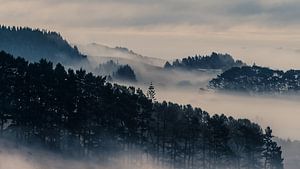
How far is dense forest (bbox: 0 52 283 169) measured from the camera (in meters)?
93.5

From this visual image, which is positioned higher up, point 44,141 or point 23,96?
point 23,96

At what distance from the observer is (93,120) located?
3893 inches

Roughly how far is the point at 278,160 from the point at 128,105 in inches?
1797

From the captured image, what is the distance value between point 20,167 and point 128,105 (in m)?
23.4

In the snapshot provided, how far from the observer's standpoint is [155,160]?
11088cm

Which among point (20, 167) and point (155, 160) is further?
point (155, 160)

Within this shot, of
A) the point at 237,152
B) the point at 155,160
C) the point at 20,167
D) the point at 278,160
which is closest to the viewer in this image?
the point at 20,167

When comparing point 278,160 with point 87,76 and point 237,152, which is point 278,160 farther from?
point 87,76

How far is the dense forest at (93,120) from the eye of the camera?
93500 millimetres

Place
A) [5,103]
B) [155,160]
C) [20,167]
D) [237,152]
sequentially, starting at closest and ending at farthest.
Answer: [20,167]
[5,103]
[155,160]
[237,152]

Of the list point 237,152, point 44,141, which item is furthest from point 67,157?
point 237,152

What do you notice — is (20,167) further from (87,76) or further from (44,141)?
(87,76)

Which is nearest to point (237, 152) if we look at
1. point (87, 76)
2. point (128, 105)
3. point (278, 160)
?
point (278, 160)

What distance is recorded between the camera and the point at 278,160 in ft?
440
